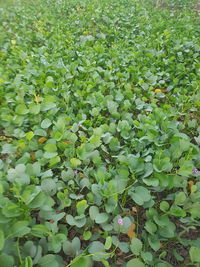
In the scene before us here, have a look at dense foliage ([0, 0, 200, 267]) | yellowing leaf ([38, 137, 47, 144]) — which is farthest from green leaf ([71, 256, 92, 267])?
yellowing leaf ([38, 137, 47, 144])

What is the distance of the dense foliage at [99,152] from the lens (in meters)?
1.37

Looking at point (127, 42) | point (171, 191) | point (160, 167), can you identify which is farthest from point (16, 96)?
point (127, 42)

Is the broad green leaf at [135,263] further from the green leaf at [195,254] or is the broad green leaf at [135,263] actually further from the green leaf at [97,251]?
the green leaf at [195,254]

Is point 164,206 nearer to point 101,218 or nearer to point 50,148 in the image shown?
point 101,218

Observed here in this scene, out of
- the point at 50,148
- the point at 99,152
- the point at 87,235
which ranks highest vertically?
the point at 50,148

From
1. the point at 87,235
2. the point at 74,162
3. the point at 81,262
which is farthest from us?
the point at 74,162

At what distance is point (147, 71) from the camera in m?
3.02

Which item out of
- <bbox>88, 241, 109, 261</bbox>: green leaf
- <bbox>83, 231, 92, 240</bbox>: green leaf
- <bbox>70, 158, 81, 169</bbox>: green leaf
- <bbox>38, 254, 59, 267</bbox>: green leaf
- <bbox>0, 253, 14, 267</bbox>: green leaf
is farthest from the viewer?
<bbox>70, 158, 81, 169</bbox>: green leaf

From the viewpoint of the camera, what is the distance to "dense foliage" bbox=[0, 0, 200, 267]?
137 centimetres

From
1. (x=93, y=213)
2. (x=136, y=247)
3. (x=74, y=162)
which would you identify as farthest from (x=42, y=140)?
(x=136, y=247)

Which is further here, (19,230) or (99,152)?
(99,152)

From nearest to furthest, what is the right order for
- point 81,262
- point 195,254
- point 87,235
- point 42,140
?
point 81,262 < point 195,254 < point 87,235 < point 42,140

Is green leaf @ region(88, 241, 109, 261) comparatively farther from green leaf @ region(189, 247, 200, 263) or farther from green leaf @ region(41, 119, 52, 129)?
green leaf @ region(41, 119, 52, 129)

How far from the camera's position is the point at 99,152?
6.72 feet
